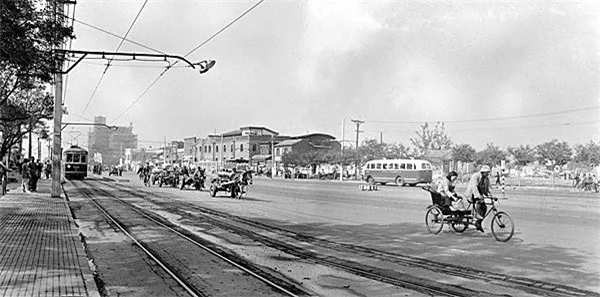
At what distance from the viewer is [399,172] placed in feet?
176

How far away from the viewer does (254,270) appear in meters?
9.62

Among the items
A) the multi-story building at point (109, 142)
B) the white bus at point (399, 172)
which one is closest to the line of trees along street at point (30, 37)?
the white bus at point (399, 172)

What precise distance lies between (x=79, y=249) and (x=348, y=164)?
250 ft

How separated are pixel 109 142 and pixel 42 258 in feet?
544

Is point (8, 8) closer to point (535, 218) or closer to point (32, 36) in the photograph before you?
point (32, 36)

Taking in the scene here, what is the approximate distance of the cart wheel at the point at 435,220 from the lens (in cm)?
1504

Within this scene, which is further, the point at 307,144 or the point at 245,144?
the point at 245,144

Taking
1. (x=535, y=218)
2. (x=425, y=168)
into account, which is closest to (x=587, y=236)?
(x=535, y=218)

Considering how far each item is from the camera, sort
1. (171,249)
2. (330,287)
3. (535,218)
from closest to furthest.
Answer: (330,287)
(171,249)
(535,218)

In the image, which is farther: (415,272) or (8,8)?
(8,8)

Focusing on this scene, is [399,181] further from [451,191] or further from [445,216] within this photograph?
[445,216]

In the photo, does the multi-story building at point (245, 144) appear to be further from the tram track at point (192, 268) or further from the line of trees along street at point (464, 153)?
the tram track at point (192, 268)

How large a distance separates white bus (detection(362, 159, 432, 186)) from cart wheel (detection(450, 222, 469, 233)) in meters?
36.2

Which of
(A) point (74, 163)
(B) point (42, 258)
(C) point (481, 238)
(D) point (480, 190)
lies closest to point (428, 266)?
(C) point (481, 238)
